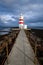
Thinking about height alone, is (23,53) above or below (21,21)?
below

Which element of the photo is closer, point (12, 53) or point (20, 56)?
point (20, 56)

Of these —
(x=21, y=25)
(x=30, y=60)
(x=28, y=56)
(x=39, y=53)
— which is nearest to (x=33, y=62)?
(x=30, y=60)

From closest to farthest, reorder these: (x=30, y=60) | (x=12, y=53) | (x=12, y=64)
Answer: (x=12, y=64) < (x=30, y=60) < (x=12, y=53)

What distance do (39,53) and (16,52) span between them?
6146 mm

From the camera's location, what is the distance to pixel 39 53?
18859 millimetres

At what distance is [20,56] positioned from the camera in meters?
12.1

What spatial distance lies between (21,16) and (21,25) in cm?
104

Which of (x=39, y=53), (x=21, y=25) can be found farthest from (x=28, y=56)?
(x=21, y=25)

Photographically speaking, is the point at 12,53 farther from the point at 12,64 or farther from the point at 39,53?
the point at 39,53

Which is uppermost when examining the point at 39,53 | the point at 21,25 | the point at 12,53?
the point at 21,25

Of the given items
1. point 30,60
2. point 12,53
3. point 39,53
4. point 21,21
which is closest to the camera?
point 30,60

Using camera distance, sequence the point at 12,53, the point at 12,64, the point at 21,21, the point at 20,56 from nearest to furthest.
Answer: the point at 12,64 → the point at 20,56 → the point at 12,53 → the point at 21,21

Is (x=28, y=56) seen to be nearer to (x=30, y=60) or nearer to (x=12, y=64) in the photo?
(x=30, y=60)

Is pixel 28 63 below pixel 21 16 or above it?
below
